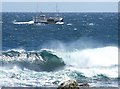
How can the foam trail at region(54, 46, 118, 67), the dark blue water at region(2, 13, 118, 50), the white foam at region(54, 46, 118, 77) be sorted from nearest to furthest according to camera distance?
the white foam at region(54, 46, 118, 77) < the foam trail at region(54, 46, 118, 67) < the dark blue water at region(2, 13, 118, 50)

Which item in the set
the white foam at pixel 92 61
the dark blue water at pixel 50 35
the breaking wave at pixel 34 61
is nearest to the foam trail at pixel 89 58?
the white foam at pixel 92 61

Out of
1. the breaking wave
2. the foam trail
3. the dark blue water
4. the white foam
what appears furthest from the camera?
the dark blue water

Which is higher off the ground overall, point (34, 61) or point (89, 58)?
point (34, 61)

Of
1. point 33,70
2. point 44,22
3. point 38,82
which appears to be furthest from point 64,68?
point 44,22

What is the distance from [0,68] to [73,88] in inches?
855

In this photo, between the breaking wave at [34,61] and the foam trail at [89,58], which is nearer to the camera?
the breaking wave at [34,61]

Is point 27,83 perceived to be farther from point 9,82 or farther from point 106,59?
point 106,59

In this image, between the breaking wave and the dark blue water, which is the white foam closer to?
the breaking wave

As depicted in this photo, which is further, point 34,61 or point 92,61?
point 92,61

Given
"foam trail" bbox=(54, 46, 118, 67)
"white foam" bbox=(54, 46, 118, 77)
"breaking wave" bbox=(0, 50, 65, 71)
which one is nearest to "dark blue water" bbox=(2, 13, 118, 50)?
"foam trail" bbox=(54, 46, 118, 67)

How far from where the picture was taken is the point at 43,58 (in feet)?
121

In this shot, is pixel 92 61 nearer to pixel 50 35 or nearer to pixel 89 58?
pixel 89 58

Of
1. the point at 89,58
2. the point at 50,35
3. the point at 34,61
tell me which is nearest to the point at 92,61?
the point at 89,58

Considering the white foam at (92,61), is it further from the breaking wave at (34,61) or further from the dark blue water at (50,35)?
the dark blue water at (50,35)
